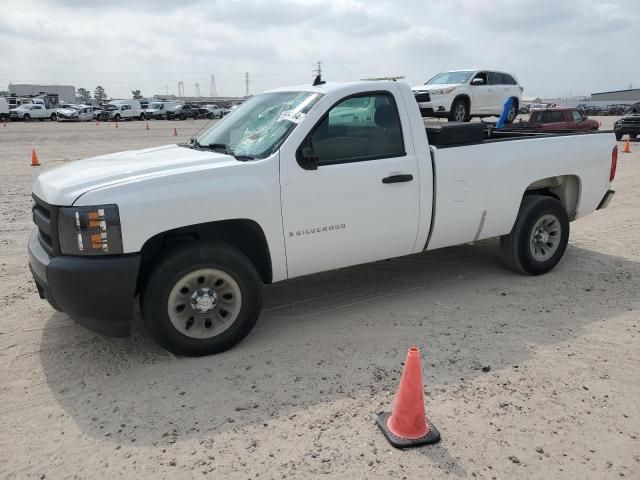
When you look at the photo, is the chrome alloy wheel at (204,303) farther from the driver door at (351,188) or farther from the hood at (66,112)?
the hood at (66,112)

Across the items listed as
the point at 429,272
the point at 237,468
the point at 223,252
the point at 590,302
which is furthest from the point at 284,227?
the point at 590,302

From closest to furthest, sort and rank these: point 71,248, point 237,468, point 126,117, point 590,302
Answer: point 237,468 < point 71,248 < point 590,302 < point 126,117

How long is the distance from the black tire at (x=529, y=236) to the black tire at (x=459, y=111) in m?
10.6

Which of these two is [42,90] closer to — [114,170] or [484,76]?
[484,76]

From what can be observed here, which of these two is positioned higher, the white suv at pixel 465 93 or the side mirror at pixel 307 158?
the white suv at pixel 465 93

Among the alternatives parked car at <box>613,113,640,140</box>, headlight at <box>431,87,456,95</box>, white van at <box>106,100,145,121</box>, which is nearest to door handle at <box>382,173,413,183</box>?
headlight at <box>431,87,456,95</box>

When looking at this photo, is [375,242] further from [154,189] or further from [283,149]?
[154,189]

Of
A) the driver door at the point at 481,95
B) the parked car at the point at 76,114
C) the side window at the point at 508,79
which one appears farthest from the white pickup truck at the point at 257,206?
the parked car at the point at 76,114

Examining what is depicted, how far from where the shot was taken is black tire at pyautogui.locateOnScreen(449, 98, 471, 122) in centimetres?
1593

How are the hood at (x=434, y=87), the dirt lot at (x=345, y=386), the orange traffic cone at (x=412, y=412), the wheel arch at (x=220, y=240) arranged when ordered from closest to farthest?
the dirt lot at (x=345, y=386) → the orange traffic cone at (x=412, y=412) → the wheel arch at (x=220, y=240) → the hood at (x=434, y=87)

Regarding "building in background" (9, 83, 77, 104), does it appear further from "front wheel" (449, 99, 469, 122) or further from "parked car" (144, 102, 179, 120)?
"front wheel" (449, 99, 469, 122)

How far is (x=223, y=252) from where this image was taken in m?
3.98

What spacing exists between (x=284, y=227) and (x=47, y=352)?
2035 mm

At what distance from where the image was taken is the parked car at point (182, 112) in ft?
179
